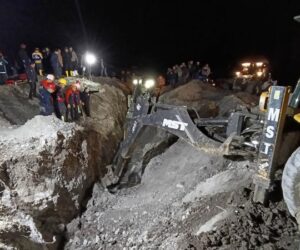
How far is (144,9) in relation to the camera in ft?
128

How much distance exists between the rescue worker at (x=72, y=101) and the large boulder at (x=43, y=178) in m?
0.98

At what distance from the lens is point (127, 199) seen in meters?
7.93

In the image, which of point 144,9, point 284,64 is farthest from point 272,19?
point 144,9

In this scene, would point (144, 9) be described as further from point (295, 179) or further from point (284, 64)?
point (295, 179)

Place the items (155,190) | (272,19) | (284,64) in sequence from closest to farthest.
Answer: (155,190)
(284,64)
(272,19)

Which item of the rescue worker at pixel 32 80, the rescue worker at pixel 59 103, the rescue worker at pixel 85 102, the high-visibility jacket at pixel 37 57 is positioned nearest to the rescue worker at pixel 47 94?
the rescue worker at pixel 59 103

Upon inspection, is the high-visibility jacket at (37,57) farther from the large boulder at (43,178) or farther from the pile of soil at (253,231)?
the pile of soil at (253,231)

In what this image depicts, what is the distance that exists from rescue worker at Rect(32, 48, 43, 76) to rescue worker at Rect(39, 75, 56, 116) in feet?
14.1

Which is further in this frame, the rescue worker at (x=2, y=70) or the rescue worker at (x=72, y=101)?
the rescue worker at (x=2, y=70)

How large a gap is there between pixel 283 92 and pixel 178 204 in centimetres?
343

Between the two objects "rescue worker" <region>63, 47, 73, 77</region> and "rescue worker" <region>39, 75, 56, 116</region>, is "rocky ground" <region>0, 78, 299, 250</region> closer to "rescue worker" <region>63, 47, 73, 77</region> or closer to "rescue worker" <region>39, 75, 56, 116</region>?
"rescue worker" <region>39, 75, 56, 116</region>

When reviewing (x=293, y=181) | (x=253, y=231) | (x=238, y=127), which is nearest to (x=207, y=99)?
(x=238, y=127)

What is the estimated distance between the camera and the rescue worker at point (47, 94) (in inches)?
372

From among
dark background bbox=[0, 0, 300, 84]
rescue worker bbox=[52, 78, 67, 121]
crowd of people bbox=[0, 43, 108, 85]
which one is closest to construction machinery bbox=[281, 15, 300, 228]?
rescue worker bbox=[52, 78, 67, 121]
